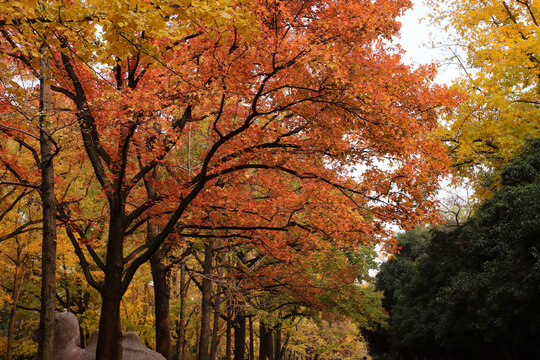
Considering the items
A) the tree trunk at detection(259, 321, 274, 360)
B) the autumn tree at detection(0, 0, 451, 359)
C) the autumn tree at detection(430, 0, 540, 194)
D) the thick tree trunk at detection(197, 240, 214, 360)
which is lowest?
the tree trunk at detection(259, 321, 274, 360)

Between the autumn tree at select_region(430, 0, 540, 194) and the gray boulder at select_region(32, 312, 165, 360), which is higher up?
the autumn tree at select_region(430, 0, 540, 194)

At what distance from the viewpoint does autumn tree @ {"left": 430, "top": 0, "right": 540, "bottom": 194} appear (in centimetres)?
1391

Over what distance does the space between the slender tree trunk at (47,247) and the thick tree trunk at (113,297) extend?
1796 millimetres

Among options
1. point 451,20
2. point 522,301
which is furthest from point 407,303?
point 451,20

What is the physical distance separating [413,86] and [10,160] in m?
10.1

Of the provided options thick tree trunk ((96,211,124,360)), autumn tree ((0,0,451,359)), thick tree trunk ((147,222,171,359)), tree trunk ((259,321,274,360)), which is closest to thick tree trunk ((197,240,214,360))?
thick tree trunk ((147,222,171,359))

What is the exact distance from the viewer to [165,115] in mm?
11070

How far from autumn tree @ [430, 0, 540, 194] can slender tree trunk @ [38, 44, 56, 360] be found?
1228 centimetres

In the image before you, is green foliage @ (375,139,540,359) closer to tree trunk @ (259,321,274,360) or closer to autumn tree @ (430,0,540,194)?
autumn tree @ (430,0,540,194)

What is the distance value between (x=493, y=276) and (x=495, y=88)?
263 inches

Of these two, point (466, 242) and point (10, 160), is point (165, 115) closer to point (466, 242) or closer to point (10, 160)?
point (10, 160)

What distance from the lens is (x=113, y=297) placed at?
9195mm

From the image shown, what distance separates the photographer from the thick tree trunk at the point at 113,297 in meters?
8.96

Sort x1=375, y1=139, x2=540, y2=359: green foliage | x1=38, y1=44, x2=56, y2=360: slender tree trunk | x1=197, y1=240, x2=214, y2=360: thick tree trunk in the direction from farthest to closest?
x1=197, y1=240, x2=214, y2=360: thick tree trunk, x1=375, y1=139, x2=540, y2=359: green foliage, x1=38, y1=44, x2=56, y2=360: slender tree trunk
